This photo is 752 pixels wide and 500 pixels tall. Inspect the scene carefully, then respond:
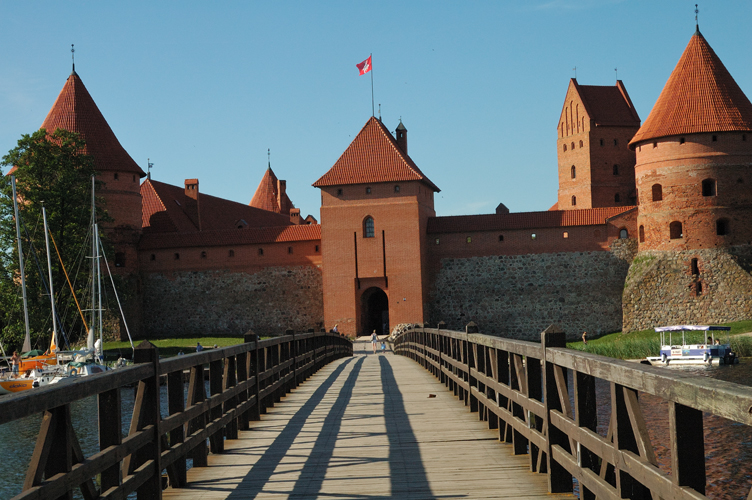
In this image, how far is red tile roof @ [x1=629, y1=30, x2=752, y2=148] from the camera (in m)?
30.6

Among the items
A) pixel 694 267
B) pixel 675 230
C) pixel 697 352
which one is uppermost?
pixel 675 230

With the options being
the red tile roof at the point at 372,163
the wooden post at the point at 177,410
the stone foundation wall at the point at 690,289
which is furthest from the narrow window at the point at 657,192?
the wooden post at the point at 177,410

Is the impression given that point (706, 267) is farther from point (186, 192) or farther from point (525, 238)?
point (186, 192)

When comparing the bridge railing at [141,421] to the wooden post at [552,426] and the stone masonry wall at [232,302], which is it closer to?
the wooden post at [552,426]

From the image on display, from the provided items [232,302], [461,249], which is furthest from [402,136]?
[232,302]

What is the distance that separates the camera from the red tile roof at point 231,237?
3506cm

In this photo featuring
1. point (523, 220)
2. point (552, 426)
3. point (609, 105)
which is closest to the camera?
point (552, 426)

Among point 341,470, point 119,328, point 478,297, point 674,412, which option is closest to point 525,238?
point 478,297

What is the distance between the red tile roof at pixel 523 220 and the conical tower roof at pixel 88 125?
13602 millimetres

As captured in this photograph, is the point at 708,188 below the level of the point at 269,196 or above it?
below

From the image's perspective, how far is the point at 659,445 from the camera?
474 inches

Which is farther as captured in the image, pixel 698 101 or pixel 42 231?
pixel 698 101

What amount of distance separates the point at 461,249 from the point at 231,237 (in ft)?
33.4

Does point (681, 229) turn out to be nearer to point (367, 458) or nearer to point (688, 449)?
point (367, 458)
